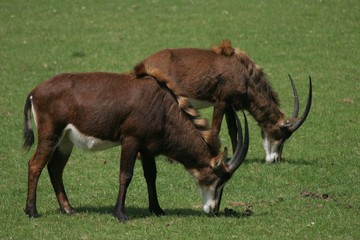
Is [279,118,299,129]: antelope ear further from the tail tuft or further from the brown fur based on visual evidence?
the tail tuft

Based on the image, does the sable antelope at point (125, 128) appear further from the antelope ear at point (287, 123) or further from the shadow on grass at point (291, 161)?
the antelope ear at point (287, 123)

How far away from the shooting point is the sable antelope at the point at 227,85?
14.7 meters

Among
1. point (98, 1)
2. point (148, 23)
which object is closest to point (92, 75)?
point (148, 23)

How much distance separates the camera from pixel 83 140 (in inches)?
438

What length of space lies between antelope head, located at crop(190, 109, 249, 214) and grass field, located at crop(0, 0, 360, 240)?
0.25 m

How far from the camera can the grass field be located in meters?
10.9

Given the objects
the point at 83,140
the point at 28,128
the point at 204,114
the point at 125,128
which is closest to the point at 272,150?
the point at 204,114

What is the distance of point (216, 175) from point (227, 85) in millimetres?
3797

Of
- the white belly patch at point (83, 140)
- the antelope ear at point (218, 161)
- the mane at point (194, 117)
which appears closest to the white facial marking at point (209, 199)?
the antelope ear at point (218, 161)

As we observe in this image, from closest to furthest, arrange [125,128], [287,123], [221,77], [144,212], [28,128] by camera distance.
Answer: [125,128], [28,128], [144,212], [221,77], [287,123]

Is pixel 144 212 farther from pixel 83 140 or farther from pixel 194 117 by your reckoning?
pixel 194 117

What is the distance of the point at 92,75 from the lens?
11469 mm

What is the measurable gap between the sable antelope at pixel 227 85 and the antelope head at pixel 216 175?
11.1 feet

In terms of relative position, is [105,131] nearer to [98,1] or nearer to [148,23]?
A: [148,23]
